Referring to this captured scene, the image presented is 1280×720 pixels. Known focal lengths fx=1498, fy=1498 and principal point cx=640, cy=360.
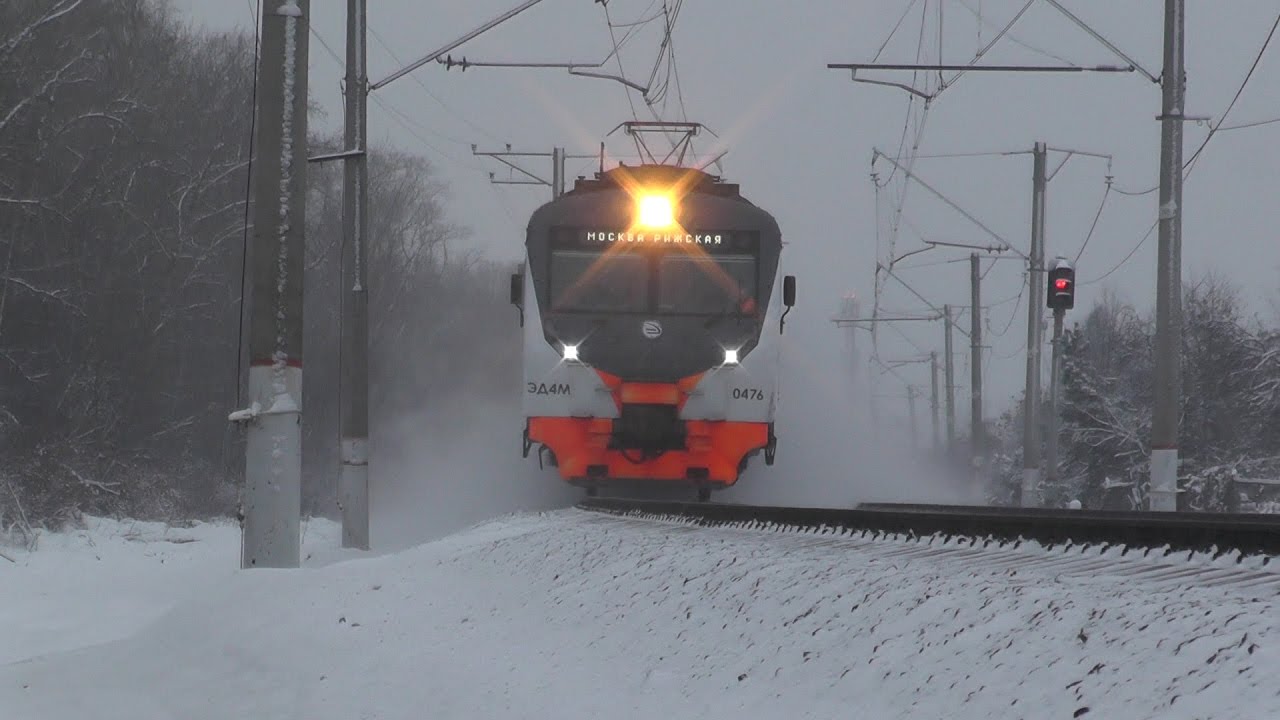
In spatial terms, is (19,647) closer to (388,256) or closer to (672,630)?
(672,630)

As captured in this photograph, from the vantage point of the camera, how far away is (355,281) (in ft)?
64.1

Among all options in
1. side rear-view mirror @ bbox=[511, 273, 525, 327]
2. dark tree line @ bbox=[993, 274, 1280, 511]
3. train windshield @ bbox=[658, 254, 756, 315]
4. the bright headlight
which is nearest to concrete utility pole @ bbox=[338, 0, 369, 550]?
side rear-view mirror @ bbox=[511, 273, 525, 327]

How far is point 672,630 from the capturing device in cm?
624

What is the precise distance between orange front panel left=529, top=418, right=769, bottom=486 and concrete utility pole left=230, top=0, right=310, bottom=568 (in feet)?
20.5

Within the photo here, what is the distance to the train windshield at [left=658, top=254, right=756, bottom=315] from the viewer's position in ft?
54.0

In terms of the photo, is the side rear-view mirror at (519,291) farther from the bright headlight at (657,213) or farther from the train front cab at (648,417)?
the bright headlight at (657,213)

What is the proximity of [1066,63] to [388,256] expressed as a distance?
1443 inches

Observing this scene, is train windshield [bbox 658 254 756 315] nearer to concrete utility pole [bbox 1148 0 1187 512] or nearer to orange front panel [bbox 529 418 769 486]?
orange front panel [bbox 529 418 769 486]

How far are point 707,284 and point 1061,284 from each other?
23.5ft

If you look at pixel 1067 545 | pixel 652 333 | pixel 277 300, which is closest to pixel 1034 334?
pixel 652 333

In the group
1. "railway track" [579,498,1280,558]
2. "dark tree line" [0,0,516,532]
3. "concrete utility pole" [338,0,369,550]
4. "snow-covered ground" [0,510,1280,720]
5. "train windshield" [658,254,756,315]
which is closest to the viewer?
"snow-covered ground" [0,510,1280,720]

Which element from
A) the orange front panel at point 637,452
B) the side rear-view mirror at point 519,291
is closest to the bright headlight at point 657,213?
the side rear-view mirror at point 519,291

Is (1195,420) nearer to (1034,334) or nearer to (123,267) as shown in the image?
(1034,334)

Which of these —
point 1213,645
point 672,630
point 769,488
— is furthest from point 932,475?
point 1213,645
